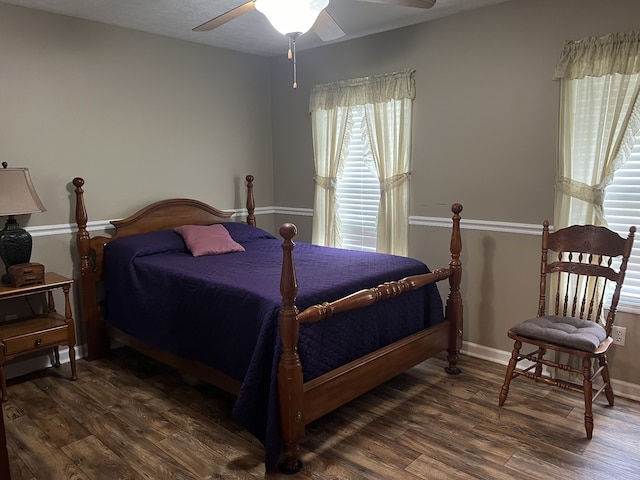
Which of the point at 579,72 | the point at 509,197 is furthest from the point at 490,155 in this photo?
the point at 579,72

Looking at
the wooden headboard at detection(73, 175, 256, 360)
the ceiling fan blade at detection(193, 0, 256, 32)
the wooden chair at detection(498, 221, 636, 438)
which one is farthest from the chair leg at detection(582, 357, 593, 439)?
the wooden headboard at detection(73, 175, 256, 360)

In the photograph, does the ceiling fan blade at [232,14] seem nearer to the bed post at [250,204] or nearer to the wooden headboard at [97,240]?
the wooden headboard at [97,240]

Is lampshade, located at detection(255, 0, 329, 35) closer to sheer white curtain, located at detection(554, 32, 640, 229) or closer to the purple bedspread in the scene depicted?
the purple bedspread

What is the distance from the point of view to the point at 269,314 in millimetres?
2354

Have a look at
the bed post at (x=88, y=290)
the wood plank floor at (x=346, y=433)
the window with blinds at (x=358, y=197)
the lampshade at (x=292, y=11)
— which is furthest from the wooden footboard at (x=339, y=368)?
the bed post at (x=88, y=290)

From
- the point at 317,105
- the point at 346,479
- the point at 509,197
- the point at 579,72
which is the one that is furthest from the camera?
the point at 317,105

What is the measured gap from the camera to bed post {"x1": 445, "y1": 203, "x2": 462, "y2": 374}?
A: 10.9 feet

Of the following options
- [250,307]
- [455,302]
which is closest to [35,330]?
[250,307]

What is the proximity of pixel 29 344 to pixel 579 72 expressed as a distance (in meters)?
3.81

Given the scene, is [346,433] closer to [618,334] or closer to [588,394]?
[588,394]

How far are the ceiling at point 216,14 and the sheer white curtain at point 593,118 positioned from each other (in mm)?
732

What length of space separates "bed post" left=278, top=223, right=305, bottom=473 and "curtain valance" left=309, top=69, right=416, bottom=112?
6.84ft

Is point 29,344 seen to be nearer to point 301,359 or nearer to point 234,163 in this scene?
point 301,359

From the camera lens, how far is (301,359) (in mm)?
2355
